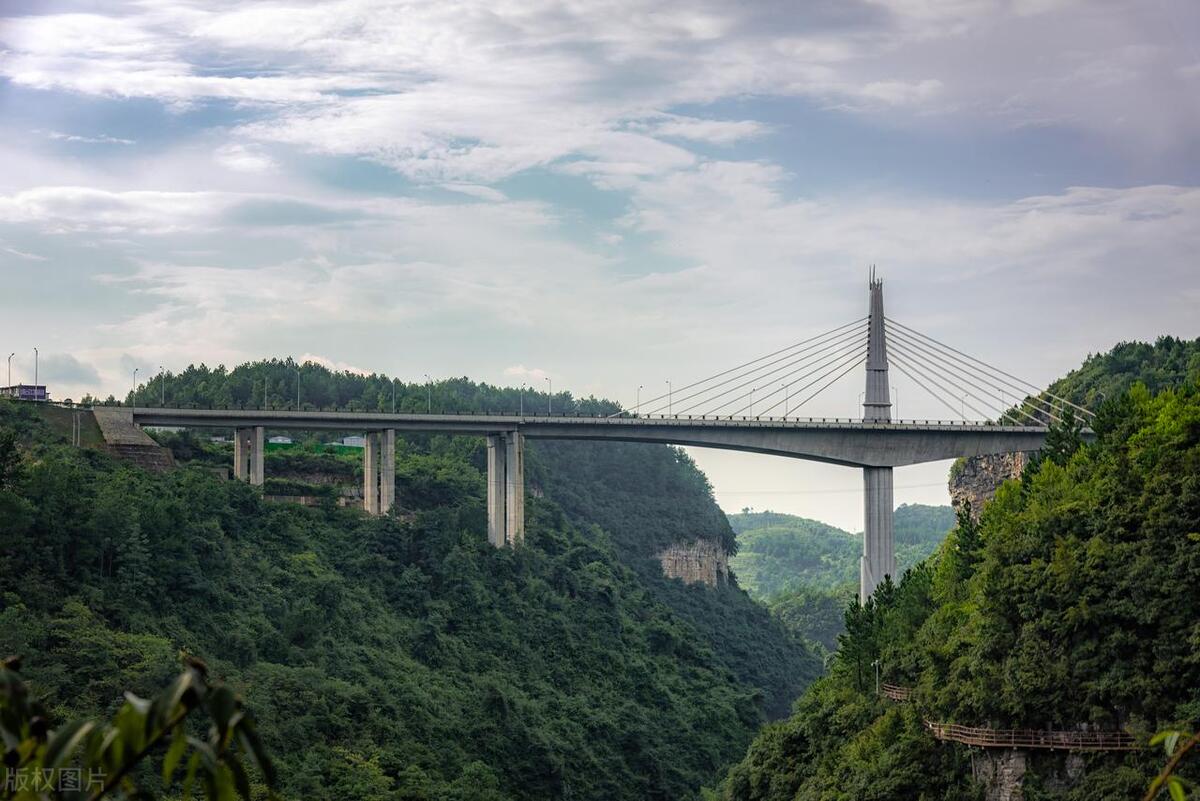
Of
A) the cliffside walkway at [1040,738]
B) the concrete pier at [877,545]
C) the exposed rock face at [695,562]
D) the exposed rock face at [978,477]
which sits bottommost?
the cliffside walkway at [1040,738]

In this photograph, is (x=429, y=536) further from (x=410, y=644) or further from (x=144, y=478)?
(x=144, y=478)

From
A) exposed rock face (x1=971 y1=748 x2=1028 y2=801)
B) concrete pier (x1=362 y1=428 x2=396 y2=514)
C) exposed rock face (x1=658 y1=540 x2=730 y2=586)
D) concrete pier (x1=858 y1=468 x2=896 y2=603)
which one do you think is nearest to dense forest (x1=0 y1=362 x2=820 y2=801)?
concrete pier (x1=362 y1=428 x2=396 y2=514)

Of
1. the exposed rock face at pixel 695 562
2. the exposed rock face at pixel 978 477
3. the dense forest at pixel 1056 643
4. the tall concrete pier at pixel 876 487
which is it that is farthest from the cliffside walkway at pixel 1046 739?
the exposed rock face at pixel 695 562

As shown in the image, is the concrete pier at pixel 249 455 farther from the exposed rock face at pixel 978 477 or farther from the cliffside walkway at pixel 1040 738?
the exposed rock face at pixel 978 477

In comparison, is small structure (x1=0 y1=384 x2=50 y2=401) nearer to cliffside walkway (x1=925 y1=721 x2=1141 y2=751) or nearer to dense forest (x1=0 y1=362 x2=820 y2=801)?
dense forest (x1=0 y1=362 x2=820 y2=801)

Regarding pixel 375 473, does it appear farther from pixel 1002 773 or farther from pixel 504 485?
pixel 1002 773

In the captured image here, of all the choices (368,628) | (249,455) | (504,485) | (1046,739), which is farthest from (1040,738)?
(249,455)

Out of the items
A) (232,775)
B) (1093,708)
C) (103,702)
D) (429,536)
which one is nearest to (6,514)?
(103,702)
